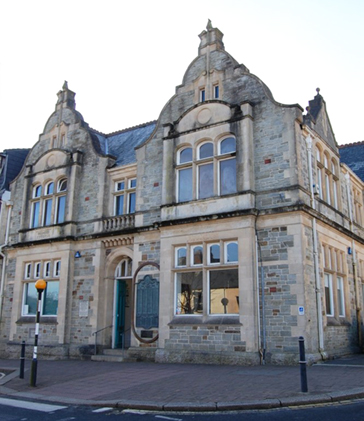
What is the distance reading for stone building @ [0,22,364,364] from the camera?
15.6 m

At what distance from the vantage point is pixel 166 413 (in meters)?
8.59

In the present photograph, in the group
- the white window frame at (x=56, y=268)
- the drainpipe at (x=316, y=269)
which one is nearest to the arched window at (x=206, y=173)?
the drainpipe at (x=316, y=269)

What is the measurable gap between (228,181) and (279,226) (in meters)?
2.71

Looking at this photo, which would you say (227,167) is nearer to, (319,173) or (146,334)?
(319,173)

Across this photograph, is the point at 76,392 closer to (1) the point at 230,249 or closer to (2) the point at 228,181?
(1) the point at 230,249

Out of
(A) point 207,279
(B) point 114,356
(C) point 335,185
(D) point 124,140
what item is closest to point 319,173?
(C) point 335,185

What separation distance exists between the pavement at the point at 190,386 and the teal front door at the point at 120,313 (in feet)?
15.3

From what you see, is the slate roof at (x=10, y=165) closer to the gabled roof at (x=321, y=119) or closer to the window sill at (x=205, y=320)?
the window sill at (x=205, y=320)

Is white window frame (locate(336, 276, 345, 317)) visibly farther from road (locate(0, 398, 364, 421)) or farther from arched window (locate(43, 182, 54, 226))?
arched window (locate(43, 182, 54, 226))

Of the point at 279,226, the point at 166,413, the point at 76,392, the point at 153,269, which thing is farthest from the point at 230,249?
the point at 166,413

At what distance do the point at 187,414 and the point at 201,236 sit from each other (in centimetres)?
900

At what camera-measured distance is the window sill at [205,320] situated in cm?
1566

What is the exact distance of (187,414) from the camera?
8.47 metres

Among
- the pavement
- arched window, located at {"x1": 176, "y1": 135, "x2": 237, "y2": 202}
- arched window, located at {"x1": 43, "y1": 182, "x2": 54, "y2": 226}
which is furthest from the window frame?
the pavement
